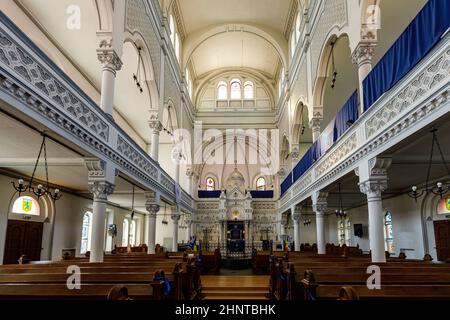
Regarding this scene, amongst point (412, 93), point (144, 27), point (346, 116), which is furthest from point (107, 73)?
point (412, 93)

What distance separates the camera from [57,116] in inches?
260

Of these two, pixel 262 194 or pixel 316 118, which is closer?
pixel 316 118

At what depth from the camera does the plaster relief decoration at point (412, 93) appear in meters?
5.50

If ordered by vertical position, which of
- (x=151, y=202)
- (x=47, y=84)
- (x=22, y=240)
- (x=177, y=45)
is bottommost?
(x=22, y=240)

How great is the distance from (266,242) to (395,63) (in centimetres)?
2144

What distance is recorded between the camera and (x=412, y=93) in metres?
6.44

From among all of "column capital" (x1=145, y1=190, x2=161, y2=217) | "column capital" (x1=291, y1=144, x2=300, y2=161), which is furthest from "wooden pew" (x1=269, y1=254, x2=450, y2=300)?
"column capital" (x1=291, y1=144, x2=300, y2=161)

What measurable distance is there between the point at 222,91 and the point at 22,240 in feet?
68.6

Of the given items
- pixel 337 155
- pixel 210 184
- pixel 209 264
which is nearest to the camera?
pixel 337 155

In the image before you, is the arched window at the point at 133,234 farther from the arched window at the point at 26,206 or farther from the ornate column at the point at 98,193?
the ornate column at the point at 98,193

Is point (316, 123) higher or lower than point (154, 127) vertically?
higher

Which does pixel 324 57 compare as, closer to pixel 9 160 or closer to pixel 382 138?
pixel 382 138

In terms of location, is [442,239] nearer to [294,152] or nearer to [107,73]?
[294,152]
